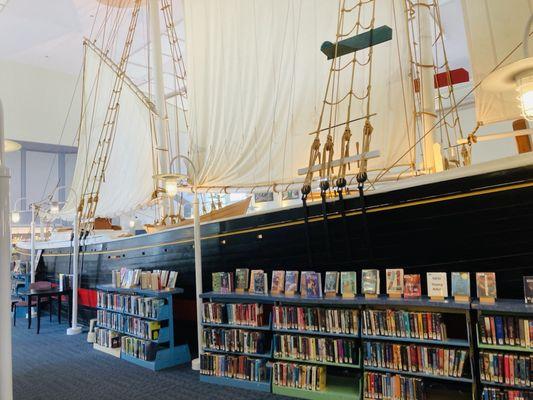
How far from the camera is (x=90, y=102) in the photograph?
8.55 m

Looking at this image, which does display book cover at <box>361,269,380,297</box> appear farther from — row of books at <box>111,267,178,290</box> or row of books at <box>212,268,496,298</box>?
row of books at <box>111,267,178,290</box>

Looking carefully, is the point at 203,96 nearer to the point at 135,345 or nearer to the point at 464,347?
the point at 135,345

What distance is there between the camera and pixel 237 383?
3402 millimetres

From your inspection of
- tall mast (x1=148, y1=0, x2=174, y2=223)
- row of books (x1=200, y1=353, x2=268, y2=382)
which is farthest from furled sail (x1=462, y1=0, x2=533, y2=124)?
tall mast (x1=148, y1=0, x2=174, y2=223)

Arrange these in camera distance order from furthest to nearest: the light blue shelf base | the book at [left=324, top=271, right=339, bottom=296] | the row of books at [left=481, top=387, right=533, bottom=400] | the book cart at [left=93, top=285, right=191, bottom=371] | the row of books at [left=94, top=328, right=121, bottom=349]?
the row of books at [left=94, top=328, right=121, bottom=349], the book cart at [left=93, top=285, right=191, bottom=371], the light blue shelf base, the book at [left=324, top=271, right=339, bottom=296], the row of books at [left=481, top=387, right=533, bottom=400]

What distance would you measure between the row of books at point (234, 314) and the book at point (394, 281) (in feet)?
3.72

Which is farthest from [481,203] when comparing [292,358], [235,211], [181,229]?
[181,229]

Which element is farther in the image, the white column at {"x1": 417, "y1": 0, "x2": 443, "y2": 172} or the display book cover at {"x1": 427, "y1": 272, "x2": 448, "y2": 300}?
the white column at {"x1": 417, "y1": 0, "x2": 443, "y2": 172}

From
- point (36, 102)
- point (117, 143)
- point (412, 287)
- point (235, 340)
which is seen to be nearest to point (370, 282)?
point (412, 287)

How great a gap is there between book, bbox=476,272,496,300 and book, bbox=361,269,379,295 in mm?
639

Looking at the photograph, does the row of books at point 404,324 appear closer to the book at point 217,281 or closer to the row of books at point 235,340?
the row of books at point 235,340

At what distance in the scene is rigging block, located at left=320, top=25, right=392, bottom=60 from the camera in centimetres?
338

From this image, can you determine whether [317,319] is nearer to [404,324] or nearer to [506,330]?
[404,324]

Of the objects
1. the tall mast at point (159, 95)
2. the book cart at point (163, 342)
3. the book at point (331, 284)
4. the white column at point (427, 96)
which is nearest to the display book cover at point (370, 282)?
the book at point (331, 284)
